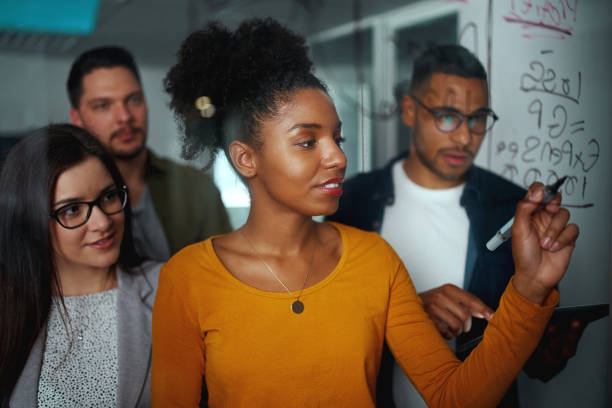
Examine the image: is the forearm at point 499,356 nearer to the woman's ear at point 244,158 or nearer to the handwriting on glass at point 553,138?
the handwriting on glass at point 553,138

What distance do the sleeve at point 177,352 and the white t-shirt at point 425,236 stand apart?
1.60 feet

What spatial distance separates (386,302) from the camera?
0.97 m

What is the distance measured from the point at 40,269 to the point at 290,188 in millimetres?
621

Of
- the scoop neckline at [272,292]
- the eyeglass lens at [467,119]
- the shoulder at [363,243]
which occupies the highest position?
the eyeglass lens at [467,119]

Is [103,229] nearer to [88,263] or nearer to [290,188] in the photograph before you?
[88,263]

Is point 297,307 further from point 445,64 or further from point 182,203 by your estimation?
point 445,64

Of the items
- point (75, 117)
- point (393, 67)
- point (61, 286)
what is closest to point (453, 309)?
point (393, 67)

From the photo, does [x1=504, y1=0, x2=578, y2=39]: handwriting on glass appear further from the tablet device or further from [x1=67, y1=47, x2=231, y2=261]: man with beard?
[x1=67, y1=47, x2=231, y2=261]: man with beard

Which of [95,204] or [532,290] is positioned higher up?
[95,204]

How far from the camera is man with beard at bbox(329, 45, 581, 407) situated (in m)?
1.05

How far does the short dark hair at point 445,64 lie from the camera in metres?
1.16

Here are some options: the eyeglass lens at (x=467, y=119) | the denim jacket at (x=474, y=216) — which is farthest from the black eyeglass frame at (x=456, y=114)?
the denim jacket at (x=474, y=216)

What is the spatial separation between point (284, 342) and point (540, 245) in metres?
0.50

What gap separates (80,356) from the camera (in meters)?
1.09
